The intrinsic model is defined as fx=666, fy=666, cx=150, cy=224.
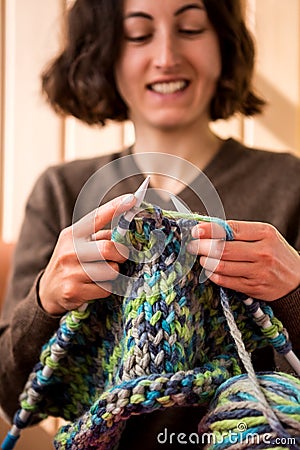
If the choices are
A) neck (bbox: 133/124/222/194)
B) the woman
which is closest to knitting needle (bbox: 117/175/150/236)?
the woman

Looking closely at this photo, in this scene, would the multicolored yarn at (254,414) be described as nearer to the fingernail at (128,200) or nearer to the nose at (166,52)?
the fingernail at (128,200)

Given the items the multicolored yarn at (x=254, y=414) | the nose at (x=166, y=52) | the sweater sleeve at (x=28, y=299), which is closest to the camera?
the multicolored yarn at (x=254, y=414)

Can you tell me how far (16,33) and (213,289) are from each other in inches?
37.4

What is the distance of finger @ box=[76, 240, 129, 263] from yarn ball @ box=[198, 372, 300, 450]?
0.48 feet

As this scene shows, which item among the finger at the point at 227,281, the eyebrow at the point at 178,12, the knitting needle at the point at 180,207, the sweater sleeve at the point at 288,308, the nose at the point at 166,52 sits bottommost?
the sweater sleeve at the point at 288,308

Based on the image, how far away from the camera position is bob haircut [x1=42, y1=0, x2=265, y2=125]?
3.11ft

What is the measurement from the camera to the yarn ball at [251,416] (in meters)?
0.50

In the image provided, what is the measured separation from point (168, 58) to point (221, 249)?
0.40 metres

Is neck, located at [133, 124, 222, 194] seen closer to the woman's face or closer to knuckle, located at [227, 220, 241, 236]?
the woman's face

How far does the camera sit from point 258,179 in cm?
97

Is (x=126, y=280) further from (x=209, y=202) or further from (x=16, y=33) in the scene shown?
(x=16, y=33)

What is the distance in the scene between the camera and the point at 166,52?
89cm

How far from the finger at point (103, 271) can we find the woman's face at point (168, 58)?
1.25 ft


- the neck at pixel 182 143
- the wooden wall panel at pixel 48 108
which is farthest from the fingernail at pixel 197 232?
the wooden wall panel at pixel 48 108
